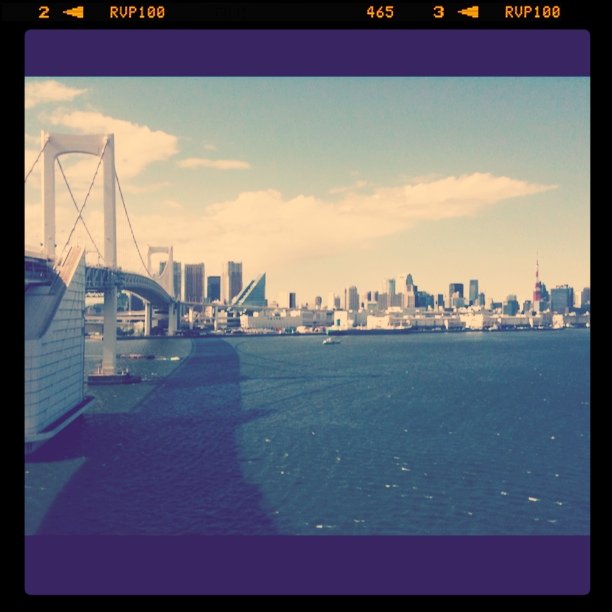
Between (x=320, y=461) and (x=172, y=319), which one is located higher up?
(x=172, y=319)

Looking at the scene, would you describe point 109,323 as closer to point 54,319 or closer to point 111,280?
point 111,280

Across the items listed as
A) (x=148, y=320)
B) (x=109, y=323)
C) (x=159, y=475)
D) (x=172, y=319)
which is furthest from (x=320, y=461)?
(x=148, y=320)

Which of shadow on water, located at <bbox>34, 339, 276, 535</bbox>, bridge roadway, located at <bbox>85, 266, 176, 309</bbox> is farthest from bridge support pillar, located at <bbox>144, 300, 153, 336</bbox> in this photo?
shadow on water, located at <bbox>34, 339, 276, 535</bbox>

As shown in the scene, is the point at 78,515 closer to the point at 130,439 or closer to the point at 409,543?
the point at 130,439

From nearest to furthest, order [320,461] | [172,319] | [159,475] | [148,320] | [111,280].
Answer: [159,475], [320,461], [111,280], [172,319], [148,320]

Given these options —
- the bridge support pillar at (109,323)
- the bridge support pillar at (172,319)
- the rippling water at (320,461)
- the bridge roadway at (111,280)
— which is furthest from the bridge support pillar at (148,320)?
the bridge support pillar at (109,323)
